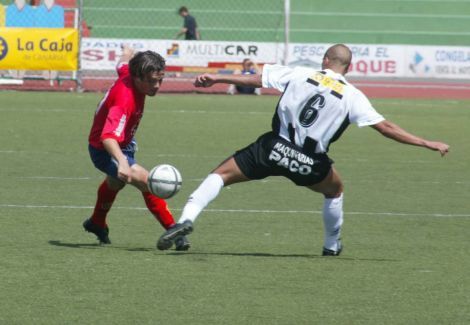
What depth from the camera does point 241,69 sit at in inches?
1066

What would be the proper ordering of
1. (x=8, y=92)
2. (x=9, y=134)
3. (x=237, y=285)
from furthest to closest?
(x=8, y=92) → (x=9, y=134) → (x=237, y=285)

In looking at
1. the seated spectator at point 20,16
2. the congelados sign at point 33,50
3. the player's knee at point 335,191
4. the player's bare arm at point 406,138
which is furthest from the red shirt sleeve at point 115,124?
the seated spectator at point 20,16

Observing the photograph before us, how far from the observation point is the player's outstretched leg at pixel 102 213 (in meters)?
9.26

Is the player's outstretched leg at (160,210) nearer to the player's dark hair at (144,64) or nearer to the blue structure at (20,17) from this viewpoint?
the player's dark hair at (144,64)

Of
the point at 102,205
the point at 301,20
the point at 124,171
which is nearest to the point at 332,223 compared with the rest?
the point at 124,171

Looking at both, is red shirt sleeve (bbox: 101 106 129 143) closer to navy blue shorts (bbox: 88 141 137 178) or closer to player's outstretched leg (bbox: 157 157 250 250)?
navy blue shorts (bbox: 88 141 137 178)

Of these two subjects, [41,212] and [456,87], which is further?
[456,87]

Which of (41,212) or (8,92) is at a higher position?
(41,212)

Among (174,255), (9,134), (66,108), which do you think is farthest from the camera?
(66,108)

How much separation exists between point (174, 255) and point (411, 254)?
1.87m

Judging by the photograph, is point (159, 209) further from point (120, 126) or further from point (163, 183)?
point (120, 126)

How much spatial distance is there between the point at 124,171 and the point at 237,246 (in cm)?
136

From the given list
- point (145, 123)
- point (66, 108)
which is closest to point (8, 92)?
point (66, 108)

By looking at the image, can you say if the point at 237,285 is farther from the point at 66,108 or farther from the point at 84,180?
the point at 66,108
